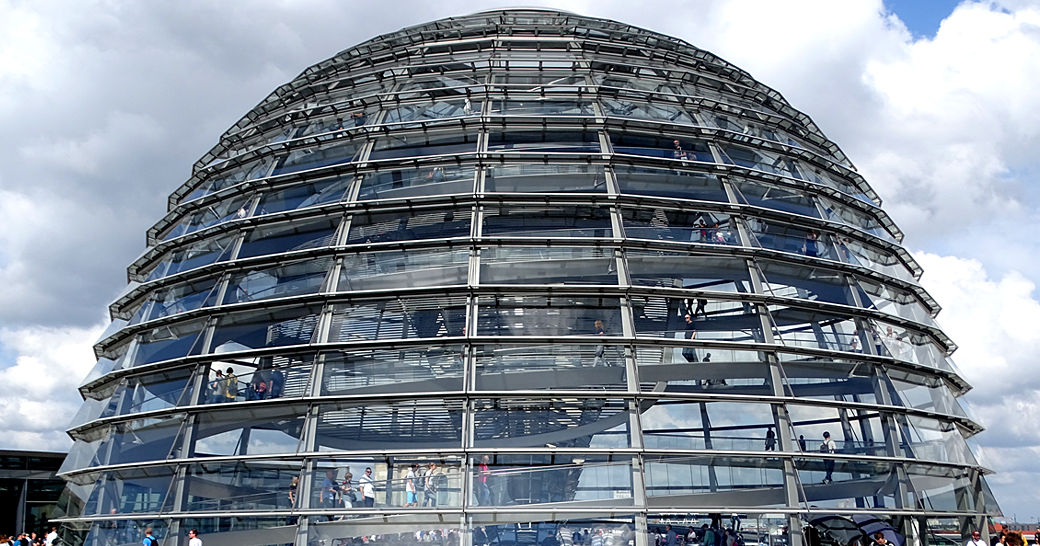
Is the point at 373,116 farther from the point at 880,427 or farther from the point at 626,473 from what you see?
the point at 880,427

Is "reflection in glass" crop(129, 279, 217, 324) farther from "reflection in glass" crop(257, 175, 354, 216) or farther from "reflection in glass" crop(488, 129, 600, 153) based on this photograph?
"reflection in glass" crop(488, 129, 600, 153)

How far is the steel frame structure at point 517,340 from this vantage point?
1393 cm

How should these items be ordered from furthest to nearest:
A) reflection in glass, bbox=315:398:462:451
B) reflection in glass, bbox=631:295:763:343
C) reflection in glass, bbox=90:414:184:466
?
reflection in glass, bbox=631:295:763:343 → reflection in glass, bbox=90:414:184:466 → reflection in glass, bbox=315:398:462:451

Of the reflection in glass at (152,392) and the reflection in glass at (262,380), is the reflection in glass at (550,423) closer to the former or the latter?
the reflection in glass at (262,380)

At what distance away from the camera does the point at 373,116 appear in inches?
791

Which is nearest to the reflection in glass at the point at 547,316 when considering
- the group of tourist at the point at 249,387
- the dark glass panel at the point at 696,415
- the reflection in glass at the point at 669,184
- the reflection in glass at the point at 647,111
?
the dark glass panel at the point at 696,415

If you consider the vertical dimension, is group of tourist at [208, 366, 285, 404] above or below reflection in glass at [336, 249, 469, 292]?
below

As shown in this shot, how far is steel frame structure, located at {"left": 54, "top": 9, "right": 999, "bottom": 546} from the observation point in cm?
1393

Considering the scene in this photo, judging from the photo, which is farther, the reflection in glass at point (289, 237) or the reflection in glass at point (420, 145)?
the reflection in glass at point (420, 145)

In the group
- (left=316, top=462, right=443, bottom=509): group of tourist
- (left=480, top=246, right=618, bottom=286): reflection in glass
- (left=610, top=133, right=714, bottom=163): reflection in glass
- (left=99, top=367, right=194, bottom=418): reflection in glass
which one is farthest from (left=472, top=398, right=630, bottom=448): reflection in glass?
(left=610, top=133, right=714, bottom=163): reflection in glass

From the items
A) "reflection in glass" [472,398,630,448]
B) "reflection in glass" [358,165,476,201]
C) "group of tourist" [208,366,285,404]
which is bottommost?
"reflection in glass" [472,398,630,448]

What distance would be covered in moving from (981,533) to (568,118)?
43.0 ft


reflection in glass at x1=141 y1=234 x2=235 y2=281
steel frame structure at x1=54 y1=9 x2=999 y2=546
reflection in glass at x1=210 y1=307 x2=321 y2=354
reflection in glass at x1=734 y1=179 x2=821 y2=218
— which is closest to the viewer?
steel frame structure at x1=54 y1=9 x2=999 y2=546

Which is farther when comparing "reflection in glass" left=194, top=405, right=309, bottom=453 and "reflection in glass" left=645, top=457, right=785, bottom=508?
"reflection in glass" left=194, top=405, right=309, bottom=453
